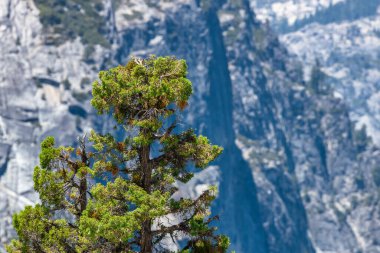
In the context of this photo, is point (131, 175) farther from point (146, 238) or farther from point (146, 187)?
point (146, 238)

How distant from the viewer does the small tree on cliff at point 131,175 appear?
47188mm

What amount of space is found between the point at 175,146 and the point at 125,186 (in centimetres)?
329

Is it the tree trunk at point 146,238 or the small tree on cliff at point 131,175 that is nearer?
the small tree on cliff at point 131,175

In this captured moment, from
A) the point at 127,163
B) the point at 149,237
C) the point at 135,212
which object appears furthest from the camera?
the point at 127,163

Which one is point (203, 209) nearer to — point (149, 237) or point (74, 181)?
point (149, 237)

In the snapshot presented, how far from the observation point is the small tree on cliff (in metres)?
47.2

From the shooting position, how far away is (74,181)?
49.3 metres

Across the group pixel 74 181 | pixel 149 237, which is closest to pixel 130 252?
pixel 149 237

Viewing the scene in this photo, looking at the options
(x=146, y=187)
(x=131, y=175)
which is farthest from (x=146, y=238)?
(x=131, y=175)

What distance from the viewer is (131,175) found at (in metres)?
49.8

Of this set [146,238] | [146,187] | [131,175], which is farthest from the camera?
[131,175]

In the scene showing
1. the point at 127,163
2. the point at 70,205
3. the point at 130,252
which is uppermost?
the point at 127,163

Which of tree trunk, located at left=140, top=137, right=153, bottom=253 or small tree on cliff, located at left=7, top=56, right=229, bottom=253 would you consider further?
tree trunk, located at left=140, top=137, right=153, bottom=253

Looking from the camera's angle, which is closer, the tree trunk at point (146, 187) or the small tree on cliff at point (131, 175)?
the small tree on cliff at point (131, 175)
